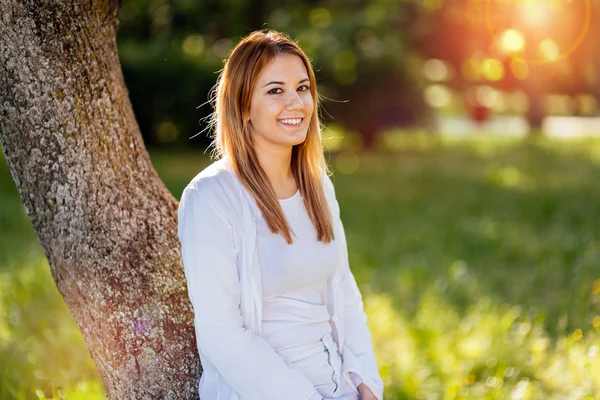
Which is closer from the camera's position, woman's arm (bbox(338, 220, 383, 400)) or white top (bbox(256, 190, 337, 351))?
white top (bbox(256, 190, 337, 351))

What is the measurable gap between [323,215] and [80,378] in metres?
2.23

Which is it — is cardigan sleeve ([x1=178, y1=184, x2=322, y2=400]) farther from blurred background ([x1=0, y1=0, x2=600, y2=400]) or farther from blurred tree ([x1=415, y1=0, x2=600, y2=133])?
blurred tree ([x1=415, y1=0, x2=600, y2=133])

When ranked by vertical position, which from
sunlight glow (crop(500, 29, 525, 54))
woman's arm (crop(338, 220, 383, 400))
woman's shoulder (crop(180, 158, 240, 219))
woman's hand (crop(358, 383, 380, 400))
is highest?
sunlight glow (crop(500, 29, 525, 54))

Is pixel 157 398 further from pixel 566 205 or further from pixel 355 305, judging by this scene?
pixel 566 205

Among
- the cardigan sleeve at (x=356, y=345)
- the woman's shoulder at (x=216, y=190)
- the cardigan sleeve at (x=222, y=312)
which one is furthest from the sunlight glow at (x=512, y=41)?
the cardigan sleeve at (x=222, y=312)

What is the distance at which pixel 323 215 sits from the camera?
2.90 metres

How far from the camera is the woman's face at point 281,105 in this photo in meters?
2.75

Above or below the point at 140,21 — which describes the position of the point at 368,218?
below

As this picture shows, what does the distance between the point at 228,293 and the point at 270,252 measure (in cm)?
26

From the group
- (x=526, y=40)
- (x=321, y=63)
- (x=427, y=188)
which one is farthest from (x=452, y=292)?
(x=526, y=40)

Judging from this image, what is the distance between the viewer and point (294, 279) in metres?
2.72

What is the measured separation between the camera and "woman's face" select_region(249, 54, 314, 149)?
2752 mm

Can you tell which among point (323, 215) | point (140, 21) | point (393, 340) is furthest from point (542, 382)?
point (140, 21)

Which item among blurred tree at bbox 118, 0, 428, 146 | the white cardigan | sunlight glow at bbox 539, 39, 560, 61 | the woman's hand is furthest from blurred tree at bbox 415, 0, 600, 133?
the white cardigan
